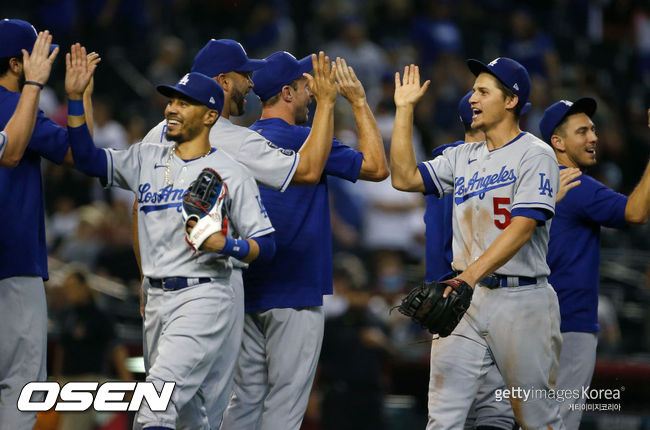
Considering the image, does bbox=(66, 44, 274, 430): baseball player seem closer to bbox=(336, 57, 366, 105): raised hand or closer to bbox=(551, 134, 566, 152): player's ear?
bbox=(336, 57, 366, 105): raised hand

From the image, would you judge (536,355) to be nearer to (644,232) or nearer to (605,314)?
(605,314)

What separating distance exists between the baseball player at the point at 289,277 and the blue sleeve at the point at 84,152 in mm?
1098

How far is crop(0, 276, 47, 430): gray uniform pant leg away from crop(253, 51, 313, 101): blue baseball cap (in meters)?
1.73

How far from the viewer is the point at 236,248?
4812mm

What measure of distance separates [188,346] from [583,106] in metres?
3.13

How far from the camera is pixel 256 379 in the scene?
5691 millimetres

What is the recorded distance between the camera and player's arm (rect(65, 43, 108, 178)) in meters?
5.04

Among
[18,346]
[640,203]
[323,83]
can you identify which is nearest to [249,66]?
[323,83]

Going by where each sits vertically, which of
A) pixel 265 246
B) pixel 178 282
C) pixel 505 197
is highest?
pixel 505 197

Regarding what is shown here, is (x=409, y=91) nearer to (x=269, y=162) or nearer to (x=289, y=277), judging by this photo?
(x=269, y=162)

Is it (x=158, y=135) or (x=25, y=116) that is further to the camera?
(x=158, y=135)

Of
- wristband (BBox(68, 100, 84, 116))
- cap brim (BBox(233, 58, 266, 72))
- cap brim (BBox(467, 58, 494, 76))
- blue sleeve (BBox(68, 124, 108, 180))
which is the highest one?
cap brim (BBox(233, 58, 266, 72))

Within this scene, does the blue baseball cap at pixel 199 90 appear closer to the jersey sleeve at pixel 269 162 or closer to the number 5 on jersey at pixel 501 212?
the jersey sleeve at pixel 269 162

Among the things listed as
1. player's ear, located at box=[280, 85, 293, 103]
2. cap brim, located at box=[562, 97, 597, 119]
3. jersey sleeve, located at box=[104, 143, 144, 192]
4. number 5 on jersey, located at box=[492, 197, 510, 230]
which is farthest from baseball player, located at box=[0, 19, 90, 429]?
cap brim, located at box=[562, 97, 597, 119]
